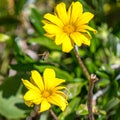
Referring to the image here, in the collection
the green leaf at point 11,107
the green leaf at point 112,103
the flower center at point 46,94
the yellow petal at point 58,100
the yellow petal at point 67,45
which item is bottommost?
the green leaf at point 112,103

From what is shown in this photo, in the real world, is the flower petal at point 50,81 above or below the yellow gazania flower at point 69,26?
below

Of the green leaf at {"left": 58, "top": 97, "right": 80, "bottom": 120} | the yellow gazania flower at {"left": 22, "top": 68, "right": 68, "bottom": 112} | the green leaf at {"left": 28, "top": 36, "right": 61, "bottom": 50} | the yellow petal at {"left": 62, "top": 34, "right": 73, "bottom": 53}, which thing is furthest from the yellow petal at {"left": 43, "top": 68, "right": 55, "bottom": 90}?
the green leaf at {"left": 28, "top": 36, "right": 61, "bottom": 50}

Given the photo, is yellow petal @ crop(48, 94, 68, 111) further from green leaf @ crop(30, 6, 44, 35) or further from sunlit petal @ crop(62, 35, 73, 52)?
green leaf @ crop(30, 6, 44, 35)

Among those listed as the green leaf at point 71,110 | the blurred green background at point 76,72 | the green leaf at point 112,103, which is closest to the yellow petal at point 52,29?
the blurred green background at point 76,72

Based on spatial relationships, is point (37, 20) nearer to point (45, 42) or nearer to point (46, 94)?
point (45, 42)

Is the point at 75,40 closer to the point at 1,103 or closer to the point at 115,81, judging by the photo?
the point at 115,81

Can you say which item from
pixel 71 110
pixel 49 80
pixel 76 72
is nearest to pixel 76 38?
pixel 49 80

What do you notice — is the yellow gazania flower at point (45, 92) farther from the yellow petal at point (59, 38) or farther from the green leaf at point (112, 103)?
the green leaf at point (112, 103)
